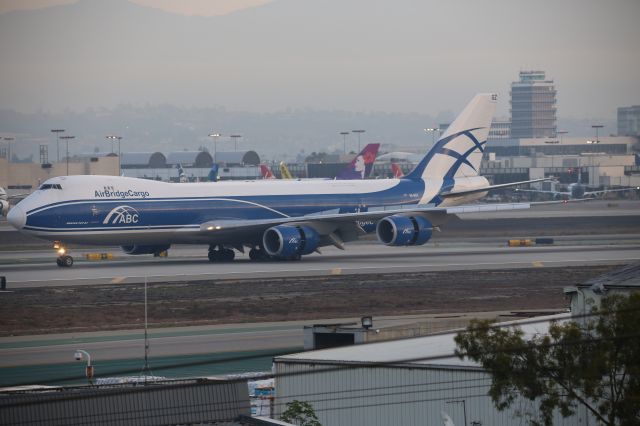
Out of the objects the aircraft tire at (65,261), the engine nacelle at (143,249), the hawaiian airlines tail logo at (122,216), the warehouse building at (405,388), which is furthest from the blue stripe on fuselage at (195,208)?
the warehouse building at (405,388)

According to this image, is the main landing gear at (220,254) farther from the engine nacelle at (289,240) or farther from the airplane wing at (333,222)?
the engine nacelle at (289,240)

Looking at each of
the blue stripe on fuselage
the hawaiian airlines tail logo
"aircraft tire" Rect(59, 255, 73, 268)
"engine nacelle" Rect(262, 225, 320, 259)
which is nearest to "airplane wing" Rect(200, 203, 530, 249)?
"engine nacelle" Rect(262, 225, 320, 259)

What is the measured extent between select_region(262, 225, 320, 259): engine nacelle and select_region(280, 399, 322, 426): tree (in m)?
38.1

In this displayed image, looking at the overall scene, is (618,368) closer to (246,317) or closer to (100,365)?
(100,365)

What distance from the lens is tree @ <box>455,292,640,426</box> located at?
22172mm

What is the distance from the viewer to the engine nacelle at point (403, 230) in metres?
65.2

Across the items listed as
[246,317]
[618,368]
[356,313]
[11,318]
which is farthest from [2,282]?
[618,368]

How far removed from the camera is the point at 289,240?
63.9m

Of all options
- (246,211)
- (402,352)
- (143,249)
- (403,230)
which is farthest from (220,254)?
(402,352)

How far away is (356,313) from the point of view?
4575 cm

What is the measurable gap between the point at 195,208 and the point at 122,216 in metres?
4.27

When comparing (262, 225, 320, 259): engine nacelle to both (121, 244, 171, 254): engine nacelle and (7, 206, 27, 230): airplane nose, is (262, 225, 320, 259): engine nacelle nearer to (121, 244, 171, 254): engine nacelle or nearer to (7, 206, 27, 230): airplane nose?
(121, 244, 171, 254): engine nacelle

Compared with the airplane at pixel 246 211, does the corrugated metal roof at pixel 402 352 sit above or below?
below

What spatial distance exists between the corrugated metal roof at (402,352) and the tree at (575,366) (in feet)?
10.5
